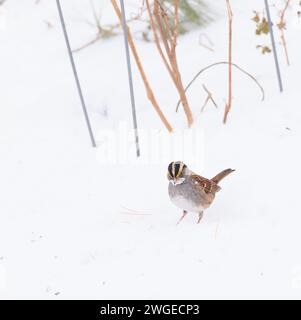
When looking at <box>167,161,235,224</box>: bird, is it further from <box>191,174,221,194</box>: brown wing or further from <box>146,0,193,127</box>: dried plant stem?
<box>146,0,193,127</box>: dried plant stem

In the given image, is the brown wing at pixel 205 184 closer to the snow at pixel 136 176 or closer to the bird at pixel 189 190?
the bird at pixel 189 190

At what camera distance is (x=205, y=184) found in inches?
127

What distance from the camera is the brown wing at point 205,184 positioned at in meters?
3.20

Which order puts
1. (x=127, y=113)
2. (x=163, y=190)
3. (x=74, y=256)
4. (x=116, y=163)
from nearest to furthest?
(x=74, y=256)
(x=163, y=190)
(x=116, y=163)
(x=127, y=113)

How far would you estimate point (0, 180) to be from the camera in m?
3.91

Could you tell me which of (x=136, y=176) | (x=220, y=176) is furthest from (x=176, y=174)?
(x=136, y=176)

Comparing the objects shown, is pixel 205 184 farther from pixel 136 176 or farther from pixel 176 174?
pixel 136 176

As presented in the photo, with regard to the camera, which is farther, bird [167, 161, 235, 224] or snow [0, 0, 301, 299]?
bird [167, 161, 235, 224]

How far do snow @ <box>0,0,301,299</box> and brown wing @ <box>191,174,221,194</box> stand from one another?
0.40ft

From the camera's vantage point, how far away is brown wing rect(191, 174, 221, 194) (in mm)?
3202

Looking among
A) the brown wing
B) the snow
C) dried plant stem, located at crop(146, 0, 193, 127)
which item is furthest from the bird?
dried plant stem, located at crop(146, 0, 193, 127)
